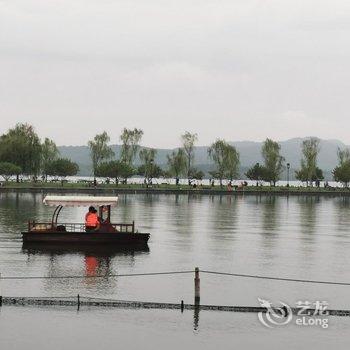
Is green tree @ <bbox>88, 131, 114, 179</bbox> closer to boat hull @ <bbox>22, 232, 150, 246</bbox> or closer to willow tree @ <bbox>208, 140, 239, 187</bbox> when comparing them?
willow tree @ <bbox>208, 140, 239, 187</bbox>

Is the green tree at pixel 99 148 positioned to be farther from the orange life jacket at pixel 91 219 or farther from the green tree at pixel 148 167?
the orange life jacket at pixel 91 219

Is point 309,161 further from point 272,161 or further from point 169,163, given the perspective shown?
point 169,163

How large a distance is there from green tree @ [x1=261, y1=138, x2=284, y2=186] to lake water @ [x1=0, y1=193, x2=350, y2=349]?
10956 cm

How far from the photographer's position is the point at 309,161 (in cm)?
16962

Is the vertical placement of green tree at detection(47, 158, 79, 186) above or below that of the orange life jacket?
above

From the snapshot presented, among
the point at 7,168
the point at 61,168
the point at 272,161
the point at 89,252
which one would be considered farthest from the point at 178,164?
the point at 89,252

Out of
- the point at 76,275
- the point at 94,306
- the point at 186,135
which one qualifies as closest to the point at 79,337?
the point at 94,306

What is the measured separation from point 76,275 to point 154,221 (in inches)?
1186

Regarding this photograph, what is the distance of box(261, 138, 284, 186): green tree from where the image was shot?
166250mm

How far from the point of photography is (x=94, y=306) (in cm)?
2377

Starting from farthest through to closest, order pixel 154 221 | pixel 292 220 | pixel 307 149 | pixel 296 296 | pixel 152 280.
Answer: pixel 307 149 < pixel 292 220 < pixel 154 221 < pixel 152 280 < pixel 296 296

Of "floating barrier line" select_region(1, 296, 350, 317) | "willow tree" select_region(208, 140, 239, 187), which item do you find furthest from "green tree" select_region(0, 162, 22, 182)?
"floating barrier line" select_region(1, 296, 350, 317)

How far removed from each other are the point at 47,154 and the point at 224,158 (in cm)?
4170

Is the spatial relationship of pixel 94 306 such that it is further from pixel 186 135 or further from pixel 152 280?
pixel 186 135
